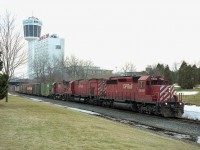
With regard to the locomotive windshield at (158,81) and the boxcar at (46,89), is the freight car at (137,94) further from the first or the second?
the boxcar at (46,89)

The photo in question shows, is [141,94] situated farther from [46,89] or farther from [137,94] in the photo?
[46,89]

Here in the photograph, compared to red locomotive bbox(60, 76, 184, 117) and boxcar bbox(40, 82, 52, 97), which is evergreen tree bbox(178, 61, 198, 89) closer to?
boxcar bbox(40, 82, 52, 97)

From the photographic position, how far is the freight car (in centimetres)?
2761

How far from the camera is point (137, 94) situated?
3156 centimetres

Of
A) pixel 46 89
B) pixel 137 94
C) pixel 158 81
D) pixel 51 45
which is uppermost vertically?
pixel 51 45

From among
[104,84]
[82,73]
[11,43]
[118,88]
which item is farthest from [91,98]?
[82,73]

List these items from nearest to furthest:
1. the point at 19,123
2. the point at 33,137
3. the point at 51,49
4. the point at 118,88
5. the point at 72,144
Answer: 1. the point at 72,144
2. the point at 33,137
3. the point at 19,123
4. the point at 118,88
5. the point at 51,49

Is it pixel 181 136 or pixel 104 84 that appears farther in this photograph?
pixel 104 84

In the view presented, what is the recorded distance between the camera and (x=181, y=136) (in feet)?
57.5

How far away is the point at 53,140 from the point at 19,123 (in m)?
3.76

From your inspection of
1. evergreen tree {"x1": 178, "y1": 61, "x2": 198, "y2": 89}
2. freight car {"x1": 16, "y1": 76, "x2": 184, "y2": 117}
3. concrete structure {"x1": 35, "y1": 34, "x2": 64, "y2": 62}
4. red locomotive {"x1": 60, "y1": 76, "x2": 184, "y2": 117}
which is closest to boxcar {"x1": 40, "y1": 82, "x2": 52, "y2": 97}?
freight car {"x1": 16, "y1": 76, "x2": 184, "y2": 117}

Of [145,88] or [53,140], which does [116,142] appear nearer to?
[53,140]

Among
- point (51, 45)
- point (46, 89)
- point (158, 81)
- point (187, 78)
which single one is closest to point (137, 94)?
point (158, 81)

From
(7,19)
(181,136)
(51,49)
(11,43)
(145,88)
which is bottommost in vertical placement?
(181,136)
